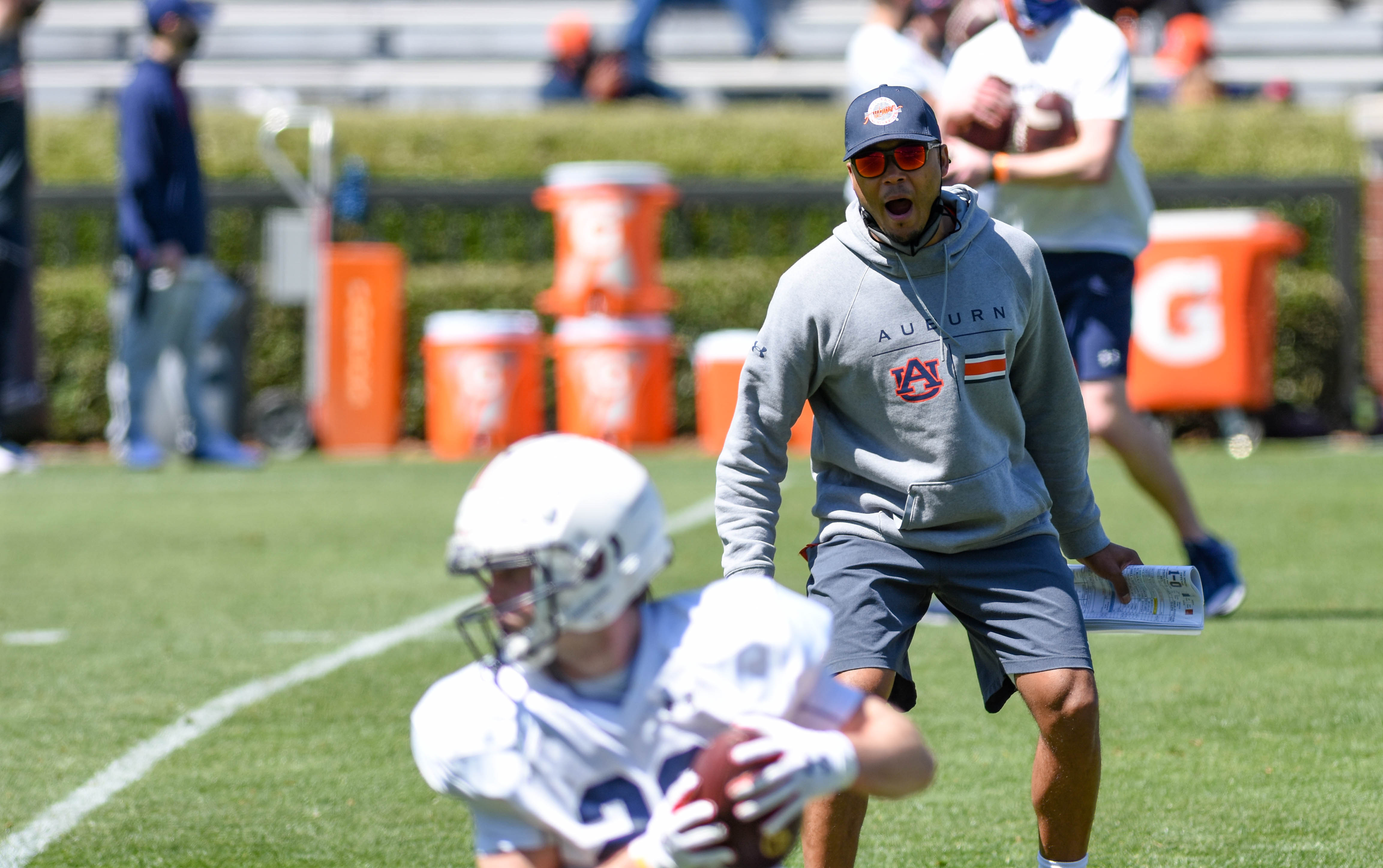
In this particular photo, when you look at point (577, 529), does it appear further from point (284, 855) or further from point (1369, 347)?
point (1369, 347)

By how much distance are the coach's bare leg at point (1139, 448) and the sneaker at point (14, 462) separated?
7.69 m

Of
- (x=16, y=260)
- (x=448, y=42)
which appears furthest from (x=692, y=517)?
(x=448, y=42)

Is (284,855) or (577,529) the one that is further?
(284,855)

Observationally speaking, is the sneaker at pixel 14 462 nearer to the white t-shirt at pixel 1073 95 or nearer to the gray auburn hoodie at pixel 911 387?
the white t-shirt at pixel 1073 95

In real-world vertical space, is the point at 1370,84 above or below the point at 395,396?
above

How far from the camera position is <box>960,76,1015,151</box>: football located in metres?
5.22

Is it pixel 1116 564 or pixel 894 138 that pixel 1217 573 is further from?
pixel 894 138

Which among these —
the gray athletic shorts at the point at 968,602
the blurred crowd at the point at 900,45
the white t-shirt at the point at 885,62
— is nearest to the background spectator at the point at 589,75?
the blurred crowd at the point at 900,45

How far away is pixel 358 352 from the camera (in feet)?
40.3

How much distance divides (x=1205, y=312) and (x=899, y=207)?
8.95 m

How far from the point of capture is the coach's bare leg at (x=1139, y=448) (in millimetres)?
5336

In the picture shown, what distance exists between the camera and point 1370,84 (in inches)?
768

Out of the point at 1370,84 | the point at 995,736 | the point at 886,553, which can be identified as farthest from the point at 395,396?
the point at 1370,84

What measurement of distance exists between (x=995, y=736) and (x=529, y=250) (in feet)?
31.0
